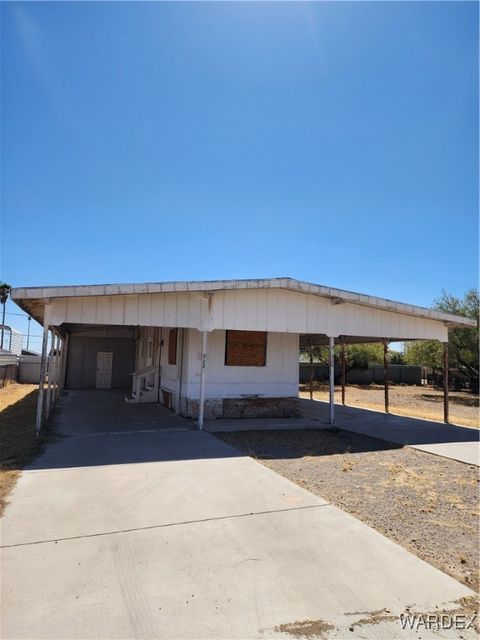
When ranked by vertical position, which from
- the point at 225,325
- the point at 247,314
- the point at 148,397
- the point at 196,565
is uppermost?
the point at 247,314

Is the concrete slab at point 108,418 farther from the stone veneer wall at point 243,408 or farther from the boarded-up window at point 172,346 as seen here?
the boarded-up window at point 172,346

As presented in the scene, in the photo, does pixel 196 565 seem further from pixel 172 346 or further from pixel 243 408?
pixel 172 346

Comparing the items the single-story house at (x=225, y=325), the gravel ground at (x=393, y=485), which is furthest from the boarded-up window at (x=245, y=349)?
the gravel ground at (x=393, y=485)

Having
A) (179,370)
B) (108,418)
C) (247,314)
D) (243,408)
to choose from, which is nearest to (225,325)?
(247,314)

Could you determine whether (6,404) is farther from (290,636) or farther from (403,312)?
(290,636)

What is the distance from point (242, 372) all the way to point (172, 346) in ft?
8.22

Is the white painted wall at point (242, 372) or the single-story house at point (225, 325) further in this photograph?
the white painted wall at point (242, 372)

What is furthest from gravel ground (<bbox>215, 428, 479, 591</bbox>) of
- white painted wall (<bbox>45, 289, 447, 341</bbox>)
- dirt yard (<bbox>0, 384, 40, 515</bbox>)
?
dirt yard (<bbox>0, 384, 40, 515</bbox>)

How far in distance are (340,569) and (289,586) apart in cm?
51

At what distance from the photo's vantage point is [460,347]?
24.8 metres

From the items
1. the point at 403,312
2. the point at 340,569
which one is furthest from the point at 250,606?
the point at 403,312

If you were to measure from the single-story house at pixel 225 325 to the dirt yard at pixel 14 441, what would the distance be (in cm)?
51

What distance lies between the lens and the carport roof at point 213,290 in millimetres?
7590

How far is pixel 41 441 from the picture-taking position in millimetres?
7473
